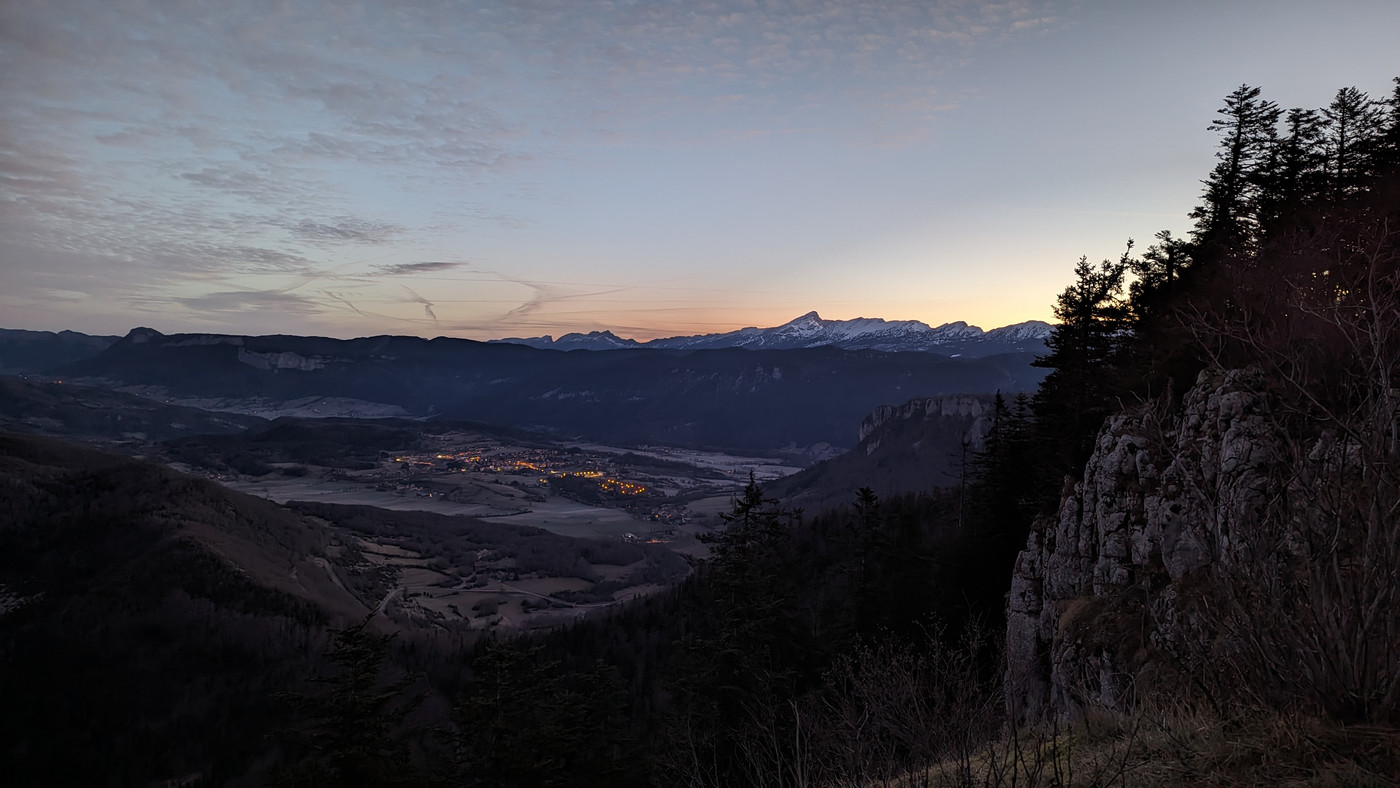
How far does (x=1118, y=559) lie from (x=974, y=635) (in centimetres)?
818

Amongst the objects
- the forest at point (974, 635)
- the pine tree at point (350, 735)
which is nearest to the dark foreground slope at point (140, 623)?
the forest at point (974, 635)

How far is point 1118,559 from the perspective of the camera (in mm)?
20422

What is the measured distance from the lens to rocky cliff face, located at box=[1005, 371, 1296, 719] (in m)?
15.7

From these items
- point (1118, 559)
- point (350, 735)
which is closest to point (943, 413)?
point (1118, 559)

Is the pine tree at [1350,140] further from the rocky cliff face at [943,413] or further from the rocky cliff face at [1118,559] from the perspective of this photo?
the rocky cliff face at [943,413]

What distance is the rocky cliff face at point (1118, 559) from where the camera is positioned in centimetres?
1572

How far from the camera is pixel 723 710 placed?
70.7ft

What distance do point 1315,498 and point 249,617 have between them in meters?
83.9

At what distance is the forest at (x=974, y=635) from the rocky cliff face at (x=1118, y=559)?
0.83 m

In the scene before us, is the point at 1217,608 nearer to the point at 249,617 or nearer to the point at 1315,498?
the point at 1315,498

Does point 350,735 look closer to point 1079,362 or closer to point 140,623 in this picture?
point 1079,362

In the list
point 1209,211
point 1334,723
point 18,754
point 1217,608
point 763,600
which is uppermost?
point 1209,211

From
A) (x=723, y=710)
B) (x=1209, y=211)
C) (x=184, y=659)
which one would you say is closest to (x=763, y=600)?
(x=723, y=710)

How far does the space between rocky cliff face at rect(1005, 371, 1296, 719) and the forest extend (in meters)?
0.83
